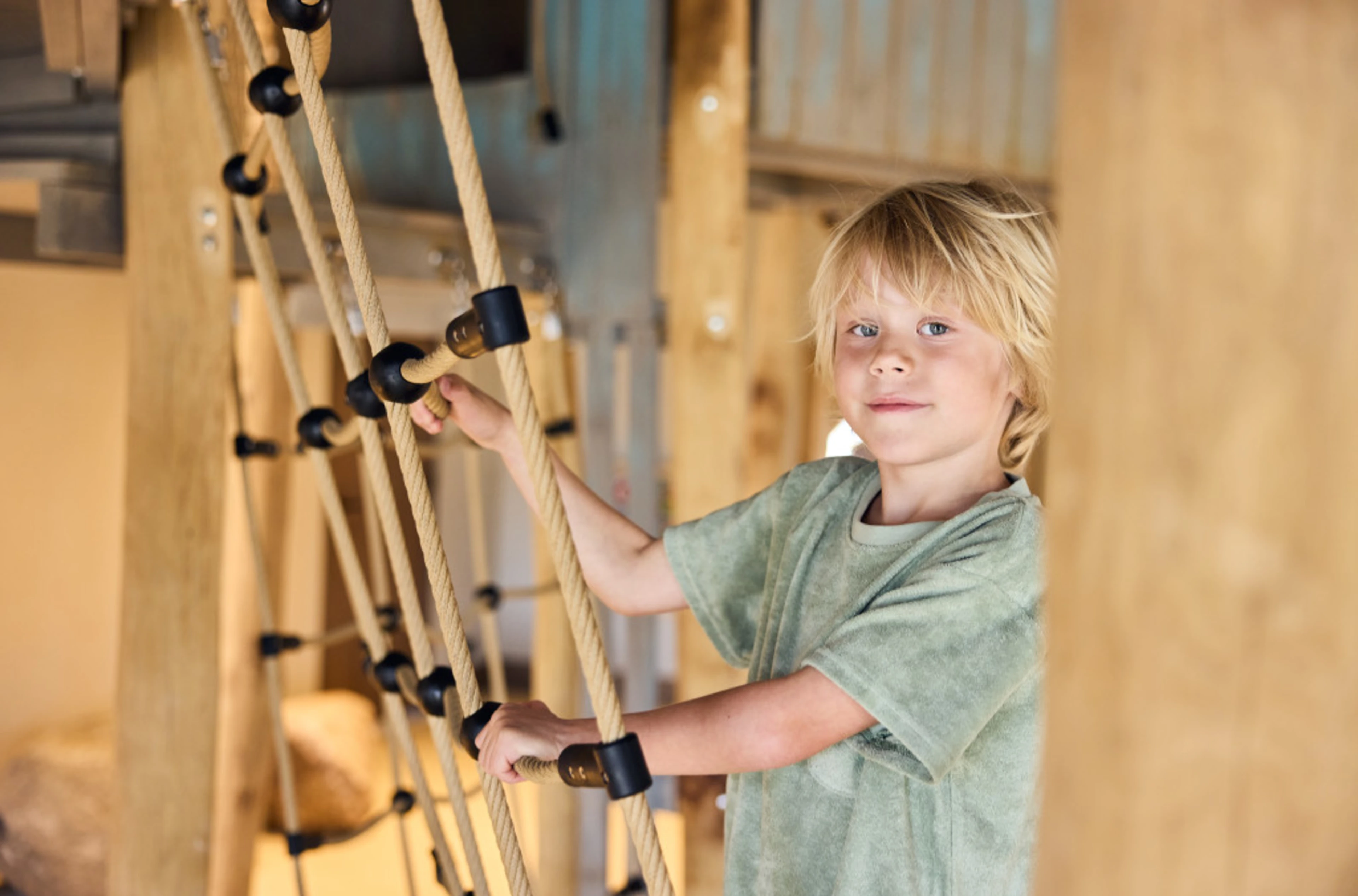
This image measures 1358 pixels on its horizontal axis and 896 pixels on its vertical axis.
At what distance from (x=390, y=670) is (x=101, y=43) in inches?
33.7

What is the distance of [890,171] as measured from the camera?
255 centimetres

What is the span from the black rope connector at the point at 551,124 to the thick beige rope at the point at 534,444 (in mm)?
1679

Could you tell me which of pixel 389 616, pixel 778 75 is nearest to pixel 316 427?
pixel 389 616

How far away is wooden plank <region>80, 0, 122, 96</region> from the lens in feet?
4.87

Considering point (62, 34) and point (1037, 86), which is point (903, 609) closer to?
point (62, 34)

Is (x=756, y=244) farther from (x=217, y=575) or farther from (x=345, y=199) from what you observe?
(x=345, y=199)

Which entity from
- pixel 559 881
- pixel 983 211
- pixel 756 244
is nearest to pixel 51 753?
pixel 559 881

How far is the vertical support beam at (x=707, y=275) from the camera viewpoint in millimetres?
2090

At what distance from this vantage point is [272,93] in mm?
1152

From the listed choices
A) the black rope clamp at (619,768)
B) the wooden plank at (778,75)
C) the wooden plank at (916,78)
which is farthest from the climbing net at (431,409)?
the wooden plank at (916,78)

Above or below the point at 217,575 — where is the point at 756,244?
above

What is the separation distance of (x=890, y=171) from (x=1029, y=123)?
15.7 inches

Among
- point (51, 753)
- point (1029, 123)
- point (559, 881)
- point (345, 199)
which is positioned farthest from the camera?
point (51, 753)

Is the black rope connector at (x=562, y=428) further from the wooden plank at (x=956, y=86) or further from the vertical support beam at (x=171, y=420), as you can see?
the wooden plank at (x=956, y=86)
